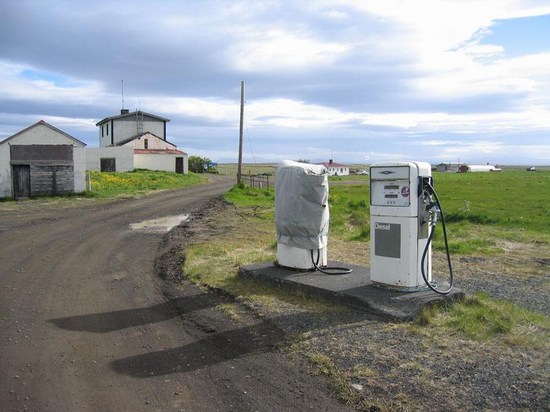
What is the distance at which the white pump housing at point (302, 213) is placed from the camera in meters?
8.88

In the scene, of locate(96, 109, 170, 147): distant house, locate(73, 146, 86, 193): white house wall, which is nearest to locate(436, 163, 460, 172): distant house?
locate(96, 109, 170, 147): distant house

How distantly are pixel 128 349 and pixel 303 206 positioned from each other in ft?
12.7

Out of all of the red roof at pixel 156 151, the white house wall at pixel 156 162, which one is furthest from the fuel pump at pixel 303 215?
the red roof at pixel 156 151

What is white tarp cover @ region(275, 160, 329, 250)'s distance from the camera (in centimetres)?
888

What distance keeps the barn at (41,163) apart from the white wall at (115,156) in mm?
21437

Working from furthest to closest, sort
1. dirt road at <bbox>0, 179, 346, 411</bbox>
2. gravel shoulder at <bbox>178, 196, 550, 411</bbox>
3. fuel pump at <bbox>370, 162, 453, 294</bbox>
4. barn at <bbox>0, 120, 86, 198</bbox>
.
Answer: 1. barn at <bbox>0, 120, 86, 198</bbox>
2. fuel pump at <bbox>370, 162, 453, 294</bbox>
3. dirt road at <bbox>0, 179, 346, 411</bbox>
4. gravel shoulder at <bbox>178, 196, 550, 411</bbox>

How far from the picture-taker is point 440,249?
13.8m

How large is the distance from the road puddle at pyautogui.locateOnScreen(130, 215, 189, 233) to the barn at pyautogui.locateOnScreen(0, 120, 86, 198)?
1118 cm

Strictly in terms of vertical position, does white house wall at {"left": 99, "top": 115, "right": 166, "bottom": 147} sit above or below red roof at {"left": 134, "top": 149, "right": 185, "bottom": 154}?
above

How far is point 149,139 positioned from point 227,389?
185 ft

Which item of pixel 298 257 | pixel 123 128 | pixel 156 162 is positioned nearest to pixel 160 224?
pixel 298 257

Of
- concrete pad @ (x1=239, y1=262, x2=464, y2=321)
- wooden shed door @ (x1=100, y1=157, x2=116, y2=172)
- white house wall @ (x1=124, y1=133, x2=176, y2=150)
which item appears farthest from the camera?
white house wall @ (x1=124, y1=133, x2=176, y2=150)

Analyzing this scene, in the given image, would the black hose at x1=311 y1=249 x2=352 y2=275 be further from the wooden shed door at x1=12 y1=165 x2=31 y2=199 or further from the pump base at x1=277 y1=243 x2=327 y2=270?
the wooden shed door at x1=12 y1=165 x2=31 y2=199

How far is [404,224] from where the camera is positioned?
737cm
